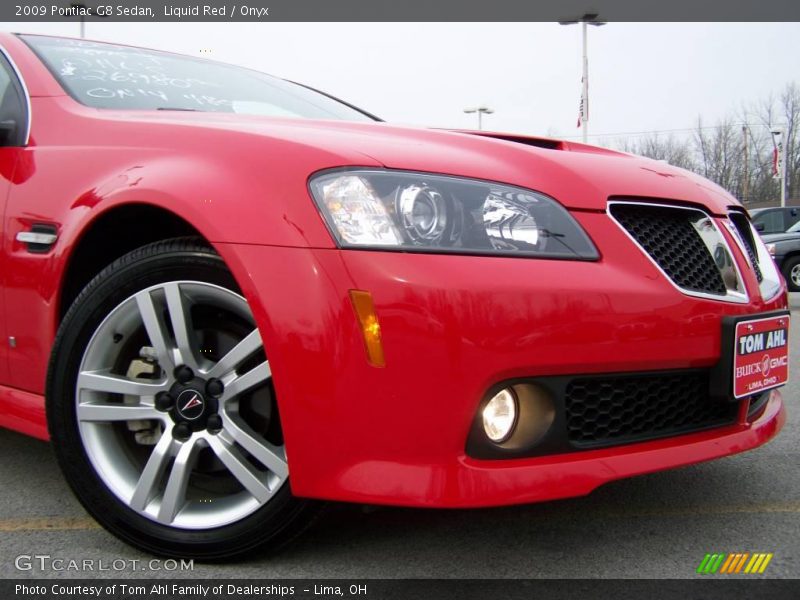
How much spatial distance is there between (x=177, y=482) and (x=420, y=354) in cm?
70

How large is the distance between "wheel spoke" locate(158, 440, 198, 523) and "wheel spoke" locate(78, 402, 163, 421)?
0.12 meters

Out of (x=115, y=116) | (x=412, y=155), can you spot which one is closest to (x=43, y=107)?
(x=115, y=116)

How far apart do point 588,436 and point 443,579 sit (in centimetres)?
48

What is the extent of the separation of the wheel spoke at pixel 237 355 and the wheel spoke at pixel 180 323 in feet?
0.25

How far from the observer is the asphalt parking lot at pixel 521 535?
1.78 meters

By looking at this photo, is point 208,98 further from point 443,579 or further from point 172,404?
point 443,579

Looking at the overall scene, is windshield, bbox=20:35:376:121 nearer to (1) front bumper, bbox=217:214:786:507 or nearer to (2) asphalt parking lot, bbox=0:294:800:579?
(1) front bumper, bbox=217:214:786:507

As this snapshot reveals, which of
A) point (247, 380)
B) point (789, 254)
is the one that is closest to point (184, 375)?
point (247, 380)

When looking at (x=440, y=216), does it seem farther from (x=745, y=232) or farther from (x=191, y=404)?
(x=745, y=232)

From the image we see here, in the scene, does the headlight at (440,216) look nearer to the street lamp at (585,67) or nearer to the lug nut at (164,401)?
the lug nut at (164,401)

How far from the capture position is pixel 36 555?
1.89m

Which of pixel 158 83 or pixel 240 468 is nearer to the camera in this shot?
pixel 240 468

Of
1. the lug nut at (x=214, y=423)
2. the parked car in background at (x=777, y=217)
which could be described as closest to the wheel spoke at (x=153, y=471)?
the lug nut at (x=214, y=423)

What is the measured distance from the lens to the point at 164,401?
6.03 feet
